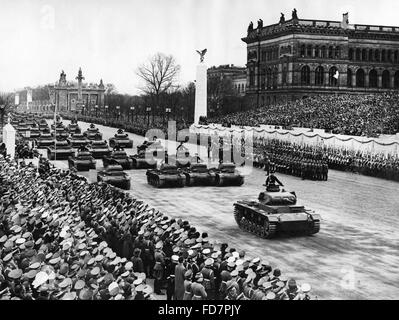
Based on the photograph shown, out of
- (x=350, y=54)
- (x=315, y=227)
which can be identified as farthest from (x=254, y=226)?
(x=350, y=54)

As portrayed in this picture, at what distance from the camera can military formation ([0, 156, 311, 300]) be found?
9.86 metres

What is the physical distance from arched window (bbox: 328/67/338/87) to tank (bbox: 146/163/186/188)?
52.8m

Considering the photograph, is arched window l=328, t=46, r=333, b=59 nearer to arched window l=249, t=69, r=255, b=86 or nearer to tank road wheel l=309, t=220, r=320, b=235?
arched window l=249, t=69, r=255, b=86

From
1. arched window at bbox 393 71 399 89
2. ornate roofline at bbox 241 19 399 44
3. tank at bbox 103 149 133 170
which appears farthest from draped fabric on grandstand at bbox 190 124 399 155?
arched window at bbox 393 71 399 89

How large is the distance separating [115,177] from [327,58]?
55.5 m

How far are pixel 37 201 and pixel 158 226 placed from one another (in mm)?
4496

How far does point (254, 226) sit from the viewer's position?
19.7 metres

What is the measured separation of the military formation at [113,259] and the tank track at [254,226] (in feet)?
12.6

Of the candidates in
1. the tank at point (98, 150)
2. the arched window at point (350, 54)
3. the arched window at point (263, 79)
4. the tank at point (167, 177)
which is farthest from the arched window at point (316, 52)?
the tank at point (167, 177)

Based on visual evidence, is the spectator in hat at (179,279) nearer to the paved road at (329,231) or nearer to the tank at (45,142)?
the paved road at (329,231)

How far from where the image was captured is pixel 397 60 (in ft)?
270

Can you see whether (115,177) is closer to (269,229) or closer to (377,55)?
(269,229)
